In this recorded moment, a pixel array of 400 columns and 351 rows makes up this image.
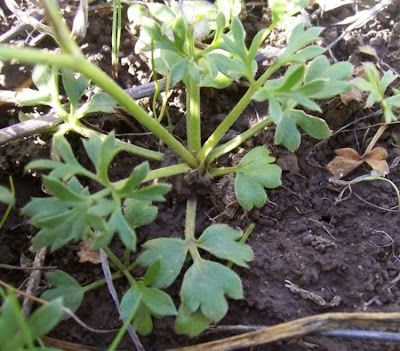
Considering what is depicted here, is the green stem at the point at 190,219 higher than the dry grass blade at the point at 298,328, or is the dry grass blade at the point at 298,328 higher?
the green stem at the point at 190,219

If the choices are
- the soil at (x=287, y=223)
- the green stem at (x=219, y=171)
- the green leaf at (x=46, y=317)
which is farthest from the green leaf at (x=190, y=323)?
the green stem at (x=219, y=171)

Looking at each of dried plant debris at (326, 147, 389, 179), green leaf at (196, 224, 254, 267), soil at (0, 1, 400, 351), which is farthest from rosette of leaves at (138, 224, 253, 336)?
dried plant debris at (326, 147, 389, 179)

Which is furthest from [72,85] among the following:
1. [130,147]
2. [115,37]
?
[115,37]

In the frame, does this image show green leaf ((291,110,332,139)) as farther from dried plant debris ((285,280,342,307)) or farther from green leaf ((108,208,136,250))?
green leaf ((108,208,136,250))

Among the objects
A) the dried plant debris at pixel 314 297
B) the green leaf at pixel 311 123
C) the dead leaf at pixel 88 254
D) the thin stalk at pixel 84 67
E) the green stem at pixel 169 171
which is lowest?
the dried plant debris at pixel 314 297

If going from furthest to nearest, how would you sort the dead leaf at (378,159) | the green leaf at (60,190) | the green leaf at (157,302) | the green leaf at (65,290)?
the dead leaf at (378,159), the green leaf at (65,290), the green leaf at (157,302), the green leaf at (60,190)

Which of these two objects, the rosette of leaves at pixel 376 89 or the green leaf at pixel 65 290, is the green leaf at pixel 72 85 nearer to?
the green leaf at pixel 65 290
